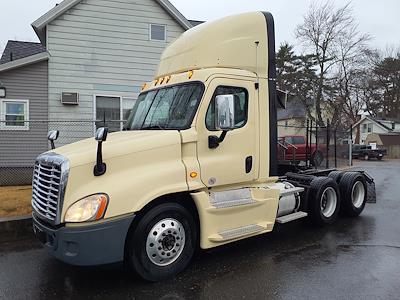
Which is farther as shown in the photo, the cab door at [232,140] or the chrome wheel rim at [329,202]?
the chrome wheel rim at [329,202]

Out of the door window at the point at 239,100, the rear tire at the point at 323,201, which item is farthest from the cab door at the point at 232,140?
the rear tire at the point at 323,201

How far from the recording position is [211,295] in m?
4.48

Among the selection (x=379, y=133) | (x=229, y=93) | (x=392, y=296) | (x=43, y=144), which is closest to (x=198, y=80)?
(x=229, y=93)

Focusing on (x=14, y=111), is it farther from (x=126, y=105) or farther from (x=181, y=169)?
(x=181, y=169)

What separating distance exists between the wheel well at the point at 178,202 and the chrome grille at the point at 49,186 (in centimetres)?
88

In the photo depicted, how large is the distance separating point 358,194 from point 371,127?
55782 mm

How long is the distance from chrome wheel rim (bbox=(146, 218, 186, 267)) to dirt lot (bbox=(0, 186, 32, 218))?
3767mm

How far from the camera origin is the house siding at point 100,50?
13391 mm

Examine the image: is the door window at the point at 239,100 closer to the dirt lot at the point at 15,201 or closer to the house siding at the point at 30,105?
the dirt lot at the point at 15,201

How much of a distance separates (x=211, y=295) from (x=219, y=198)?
137 centimetres

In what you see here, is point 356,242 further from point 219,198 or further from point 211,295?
point 211,295

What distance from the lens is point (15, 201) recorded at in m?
8.34

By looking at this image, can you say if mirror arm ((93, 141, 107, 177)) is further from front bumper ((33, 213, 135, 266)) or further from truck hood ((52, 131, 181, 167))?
front bumper ((33, 213, 135, 266))

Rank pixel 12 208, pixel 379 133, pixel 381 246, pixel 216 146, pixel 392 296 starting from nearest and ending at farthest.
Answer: pixel 392 296 < pixel 216 146 < pixel 381 246 < pixel 12 208 < pixel 379 133
